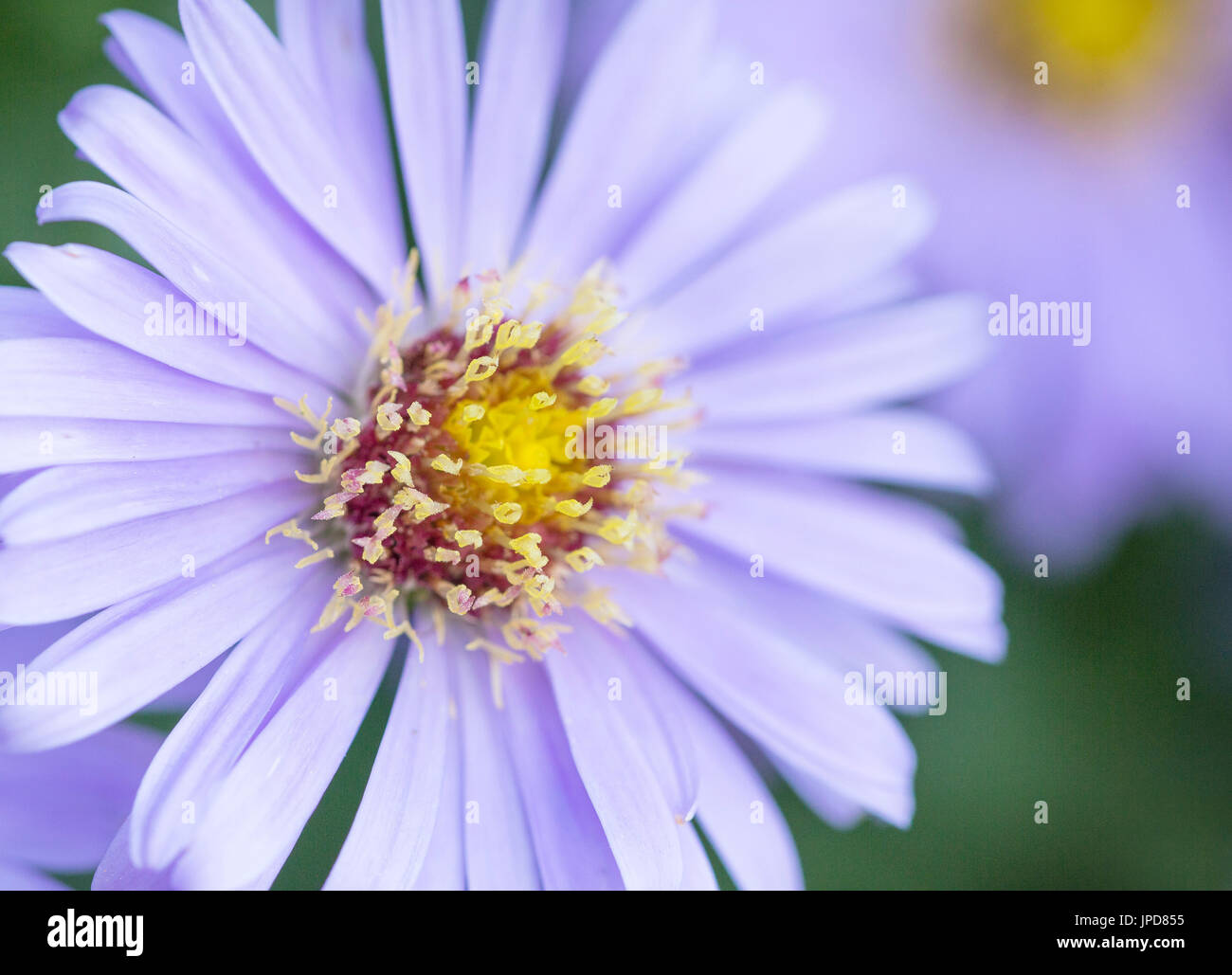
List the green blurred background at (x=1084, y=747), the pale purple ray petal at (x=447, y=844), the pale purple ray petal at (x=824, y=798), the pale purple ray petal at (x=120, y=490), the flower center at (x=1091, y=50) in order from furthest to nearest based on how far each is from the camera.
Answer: the flower center at (x=1091, y=50) < the green blurred background at (x=1084, y=747) < the pale purple ray petal at (x=824, y=798) < the pale purple ray petal at (x=447, y=844) < the pale purple ray petal at (x=120, y=490)

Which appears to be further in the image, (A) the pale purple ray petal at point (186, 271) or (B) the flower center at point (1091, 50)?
(B) the flower center at point (1091, 50)

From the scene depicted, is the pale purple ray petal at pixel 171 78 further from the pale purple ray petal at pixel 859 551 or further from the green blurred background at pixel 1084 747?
the green blurred background at pixel 1084 747

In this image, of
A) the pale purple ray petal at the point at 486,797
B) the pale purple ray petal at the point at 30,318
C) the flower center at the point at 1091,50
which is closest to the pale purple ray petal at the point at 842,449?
the pale purple ray petal at the point at 486,797

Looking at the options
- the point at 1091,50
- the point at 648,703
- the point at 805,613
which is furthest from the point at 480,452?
the point at 1091,50

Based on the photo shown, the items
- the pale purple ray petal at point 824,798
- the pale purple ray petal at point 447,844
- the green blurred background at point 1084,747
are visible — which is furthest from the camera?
the green blurred background at point 1084,747

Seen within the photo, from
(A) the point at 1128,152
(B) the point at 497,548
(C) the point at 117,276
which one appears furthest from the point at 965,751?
(C) the point at 117,276

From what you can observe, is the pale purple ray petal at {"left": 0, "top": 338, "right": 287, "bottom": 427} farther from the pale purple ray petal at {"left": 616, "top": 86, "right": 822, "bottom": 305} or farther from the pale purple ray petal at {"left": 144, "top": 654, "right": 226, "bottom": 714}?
the pale purple ray petal at {"left": 616, "top": 86, "right": 822, "bottom": 305}
